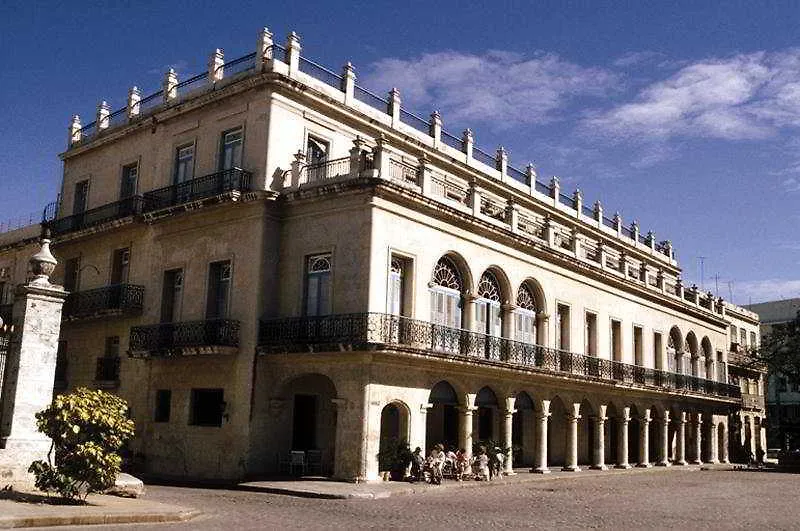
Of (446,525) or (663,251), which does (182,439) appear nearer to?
(446,525)

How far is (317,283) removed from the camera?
22750 millimetres

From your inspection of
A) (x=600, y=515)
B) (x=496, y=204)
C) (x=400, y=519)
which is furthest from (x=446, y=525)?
(x=496, y=204)

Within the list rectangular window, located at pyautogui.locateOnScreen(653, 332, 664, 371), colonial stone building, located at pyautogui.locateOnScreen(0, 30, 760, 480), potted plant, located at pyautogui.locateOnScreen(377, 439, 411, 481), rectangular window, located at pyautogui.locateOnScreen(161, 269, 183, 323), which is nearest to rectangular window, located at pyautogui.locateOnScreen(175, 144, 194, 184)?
colonial stone building, located at pyautogui.locateOnScreen(0, 30, 760, 480)

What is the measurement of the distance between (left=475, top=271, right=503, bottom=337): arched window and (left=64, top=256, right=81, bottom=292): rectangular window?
14652 mm

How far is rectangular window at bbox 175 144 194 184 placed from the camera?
85.0 ft

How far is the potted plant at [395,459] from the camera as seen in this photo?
21188mm

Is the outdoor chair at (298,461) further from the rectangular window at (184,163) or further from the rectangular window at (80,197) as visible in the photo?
the rectangular window at (80,197)

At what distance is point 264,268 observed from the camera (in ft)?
74.8

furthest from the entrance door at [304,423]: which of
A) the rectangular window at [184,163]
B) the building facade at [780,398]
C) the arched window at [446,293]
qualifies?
the building facade at [780,398]

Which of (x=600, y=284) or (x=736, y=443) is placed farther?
(x=736, y=443)

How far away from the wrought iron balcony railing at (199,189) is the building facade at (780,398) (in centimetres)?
5044

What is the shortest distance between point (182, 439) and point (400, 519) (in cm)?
1117

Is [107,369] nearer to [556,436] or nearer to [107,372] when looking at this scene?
[107,372]

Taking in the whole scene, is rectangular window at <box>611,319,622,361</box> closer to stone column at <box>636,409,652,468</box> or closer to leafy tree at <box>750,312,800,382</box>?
stone column at <box>636,409,652,468</box>
